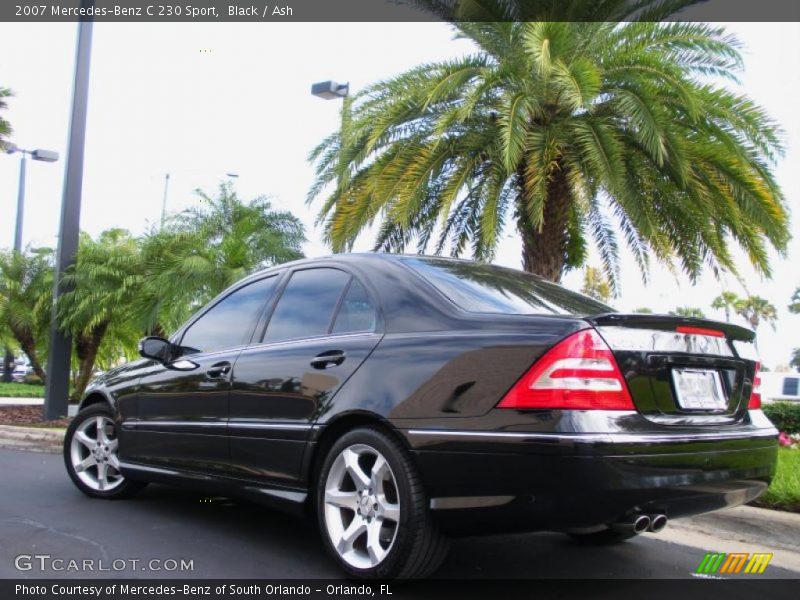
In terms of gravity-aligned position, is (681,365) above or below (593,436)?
above

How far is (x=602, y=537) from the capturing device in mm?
4371

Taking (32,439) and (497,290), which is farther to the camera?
(32,439)

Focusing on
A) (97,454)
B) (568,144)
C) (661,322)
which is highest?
(568,144)

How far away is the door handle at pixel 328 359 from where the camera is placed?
3726mm

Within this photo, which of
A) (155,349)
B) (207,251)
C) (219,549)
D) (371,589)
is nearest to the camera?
(371,589)

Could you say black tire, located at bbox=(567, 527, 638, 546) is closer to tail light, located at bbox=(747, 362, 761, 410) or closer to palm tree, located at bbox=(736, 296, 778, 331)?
tail light, located at bbox=(747, 362, 761, 410)

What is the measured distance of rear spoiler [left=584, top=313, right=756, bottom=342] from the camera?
125 inches

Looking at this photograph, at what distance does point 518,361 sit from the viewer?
3096 millimetres

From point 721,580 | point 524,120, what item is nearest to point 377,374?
point 721,580

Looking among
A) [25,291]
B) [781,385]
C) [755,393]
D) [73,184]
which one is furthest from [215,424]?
[781,385]

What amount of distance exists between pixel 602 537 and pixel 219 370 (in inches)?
88.5

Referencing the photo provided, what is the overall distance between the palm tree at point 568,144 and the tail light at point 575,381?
5.48 metres

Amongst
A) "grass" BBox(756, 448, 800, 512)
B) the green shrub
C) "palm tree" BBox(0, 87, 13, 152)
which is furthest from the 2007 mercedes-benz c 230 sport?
"palm tree" BBox(0, 87, 13, 152)

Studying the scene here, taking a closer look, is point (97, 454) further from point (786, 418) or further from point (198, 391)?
point (786, 418)
